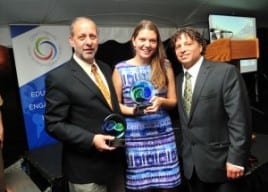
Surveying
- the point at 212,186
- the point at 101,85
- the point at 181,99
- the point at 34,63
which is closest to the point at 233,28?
the point at 34,63

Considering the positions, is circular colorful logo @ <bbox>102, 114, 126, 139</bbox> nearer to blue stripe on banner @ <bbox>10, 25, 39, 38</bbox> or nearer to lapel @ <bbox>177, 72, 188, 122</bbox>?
lapel @ <bbox>177, 72, 188, 122</bbox>

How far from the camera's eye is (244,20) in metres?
4.66

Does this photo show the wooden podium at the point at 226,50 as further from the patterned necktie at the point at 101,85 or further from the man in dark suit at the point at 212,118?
the patterned necktie at the point at 101,85

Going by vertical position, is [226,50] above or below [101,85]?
above

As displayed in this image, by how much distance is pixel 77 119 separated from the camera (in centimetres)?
139

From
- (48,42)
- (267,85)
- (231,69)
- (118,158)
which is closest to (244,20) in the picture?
(267,85)

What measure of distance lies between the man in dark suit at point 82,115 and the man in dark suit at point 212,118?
41 centimetres

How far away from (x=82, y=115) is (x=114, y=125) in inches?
6.1

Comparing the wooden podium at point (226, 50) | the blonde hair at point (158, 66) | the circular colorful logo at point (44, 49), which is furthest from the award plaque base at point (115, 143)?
the circular colorful logo at point (44, 49)

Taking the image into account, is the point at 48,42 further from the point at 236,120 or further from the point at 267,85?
the point at 267,85

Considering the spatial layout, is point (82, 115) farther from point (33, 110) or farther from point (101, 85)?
point (33, 110)

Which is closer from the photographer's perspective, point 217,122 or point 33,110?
point 217,122

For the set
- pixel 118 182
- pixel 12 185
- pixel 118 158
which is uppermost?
pixel 118 158

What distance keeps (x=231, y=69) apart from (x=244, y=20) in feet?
11.7
